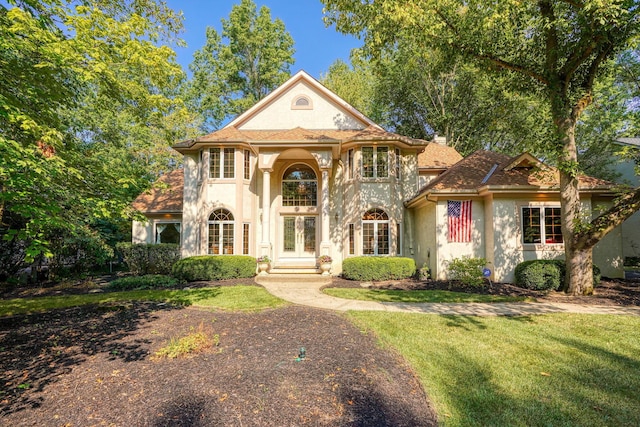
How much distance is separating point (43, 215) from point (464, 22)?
10973 mm

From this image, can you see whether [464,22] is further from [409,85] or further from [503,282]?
[409,85]

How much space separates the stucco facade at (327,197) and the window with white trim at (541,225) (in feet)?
0.65

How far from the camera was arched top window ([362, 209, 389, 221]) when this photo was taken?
14.1m

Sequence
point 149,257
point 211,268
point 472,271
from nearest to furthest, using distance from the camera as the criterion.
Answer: point 472,271 < point 211,268 < point 149,257

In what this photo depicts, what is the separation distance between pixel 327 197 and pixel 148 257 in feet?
28.4

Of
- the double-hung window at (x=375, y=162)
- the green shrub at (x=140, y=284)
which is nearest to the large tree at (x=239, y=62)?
the double-hung window at (x=375, y=162)

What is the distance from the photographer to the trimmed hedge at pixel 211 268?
41.0ft

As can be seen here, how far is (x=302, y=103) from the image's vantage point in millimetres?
16047

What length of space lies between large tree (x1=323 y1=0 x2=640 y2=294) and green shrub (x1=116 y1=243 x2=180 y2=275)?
12547 millimetres

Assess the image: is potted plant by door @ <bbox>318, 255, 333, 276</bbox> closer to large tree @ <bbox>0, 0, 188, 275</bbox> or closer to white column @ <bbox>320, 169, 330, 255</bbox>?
white column @ <bbox>320, 169, 330, 255</bbox>

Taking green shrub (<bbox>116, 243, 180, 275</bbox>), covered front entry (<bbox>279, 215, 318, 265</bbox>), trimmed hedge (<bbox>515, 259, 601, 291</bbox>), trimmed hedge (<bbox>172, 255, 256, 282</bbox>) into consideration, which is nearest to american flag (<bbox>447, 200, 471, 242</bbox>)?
trimmed hedge (<bbox>515, 259, 601, 291</bbox>)

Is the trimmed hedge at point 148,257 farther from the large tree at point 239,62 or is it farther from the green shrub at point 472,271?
the large tree at point 239,62

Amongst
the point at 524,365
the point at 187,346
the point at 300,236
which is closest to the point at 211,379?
the point at 187,346

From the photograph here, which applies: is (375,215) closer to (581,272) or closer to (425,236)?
(425,236)
